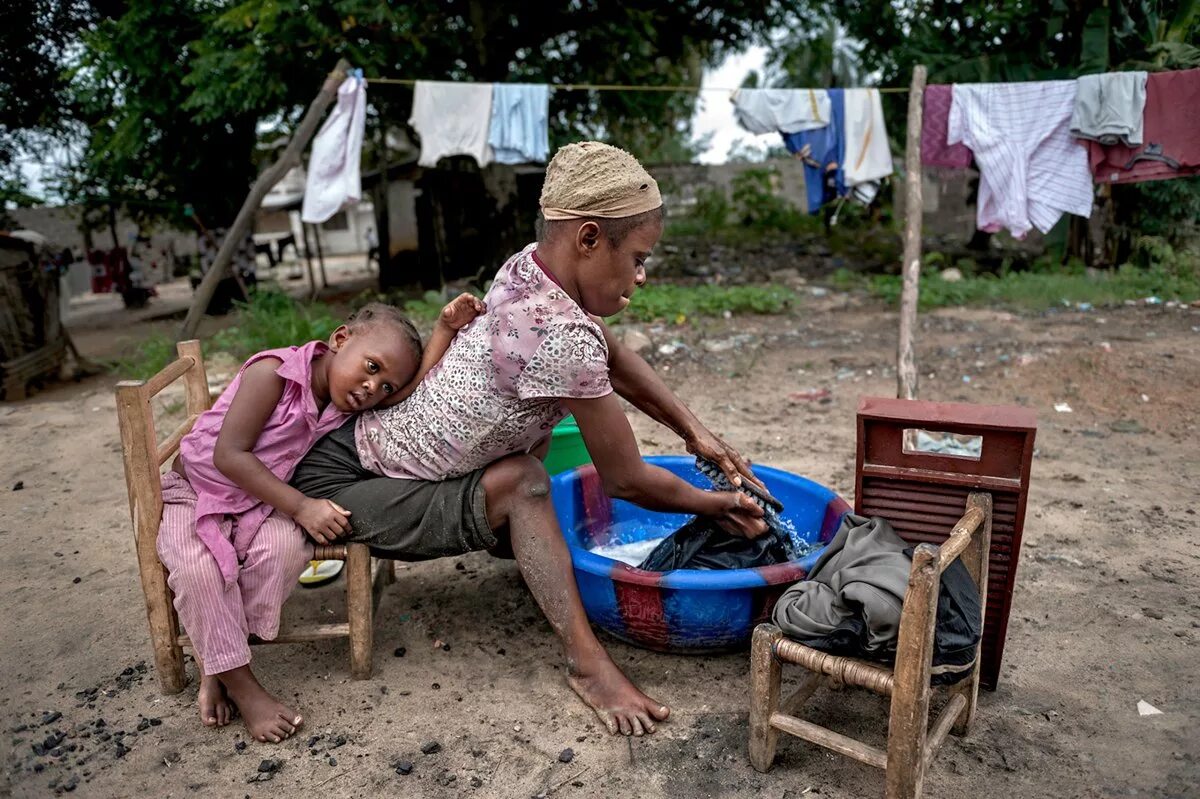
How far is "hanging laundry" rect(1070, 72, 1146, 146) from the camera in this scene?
6125mm

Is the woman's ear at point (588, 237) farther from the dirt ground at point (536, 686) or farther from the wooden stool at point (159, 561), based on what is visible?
the dirt ground at point (536, 686)

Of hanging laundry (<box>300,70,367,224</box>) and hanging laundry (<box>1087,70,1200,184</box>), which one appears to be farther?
hanging laundry (<box>300,70,367,224</box>)

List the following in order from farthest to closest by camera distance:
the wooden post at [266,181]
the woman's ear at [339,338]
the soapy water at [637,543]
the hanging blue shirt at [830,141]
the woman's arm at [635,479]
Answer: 1. the hanging blue shirt at [830,141]
2. the wooden post at [266,181]
3. the soapy water at [637,543]
4. the woman's ear at [339,338]
5. the woman's arm at [635,479]

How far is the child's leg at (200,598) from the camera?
226 cm

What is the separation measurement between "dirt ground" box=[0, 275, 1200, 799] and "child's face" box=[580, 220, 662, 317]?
1153 millimetres

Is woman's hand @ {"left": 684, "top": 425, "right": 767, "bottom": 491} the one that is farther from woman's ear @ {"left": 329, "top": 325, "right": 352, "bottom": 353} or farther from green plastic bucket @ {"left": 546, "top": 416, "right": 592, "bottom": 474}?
woman's ear @ {"left": 329, "top": 325, "right": 352, "bottom": 353}

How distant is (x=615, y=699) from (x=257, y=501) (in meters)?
1.16

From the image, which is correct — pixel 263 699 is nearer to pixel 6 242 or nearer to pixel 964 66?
pixel 6 242

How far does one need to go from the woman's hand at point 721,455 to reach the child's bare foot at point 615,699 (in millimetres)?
668

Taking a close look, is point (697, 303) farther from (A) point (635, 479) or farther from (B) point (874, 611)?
(B) point (874, 611)

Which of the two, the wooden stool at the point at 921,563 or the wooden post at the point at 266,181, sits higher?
the wooden post at the point at 266,181

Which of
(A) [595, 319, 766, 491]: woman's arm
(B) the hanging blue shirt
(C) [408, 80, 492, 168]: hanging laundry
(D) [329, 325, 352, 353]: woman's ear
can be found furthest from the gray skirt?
(B) the hanging blue shirt

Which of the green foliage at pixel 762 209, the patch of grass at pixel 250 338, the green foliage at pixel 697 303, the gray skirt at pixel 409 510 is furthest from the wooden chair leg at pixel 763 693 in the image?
the green foliage at pixel 762 209

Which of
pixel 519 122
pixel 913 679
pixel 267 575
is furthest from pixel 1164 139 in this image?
pixel 267 575
